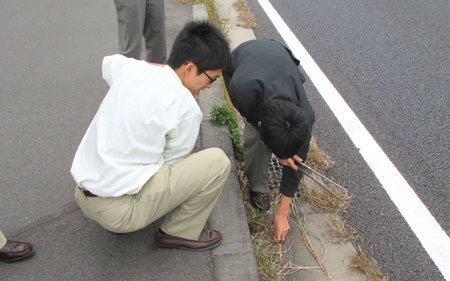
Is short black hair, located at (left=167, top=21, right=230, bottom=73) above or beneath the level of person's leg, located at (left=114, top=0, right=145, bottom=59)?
above

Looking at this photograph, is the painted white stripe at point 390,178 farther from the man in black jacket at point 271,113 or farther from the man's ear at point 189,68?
the man's ear at point 189,68

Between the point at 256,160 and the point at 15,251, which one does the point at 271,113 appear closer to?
the point at 256,160

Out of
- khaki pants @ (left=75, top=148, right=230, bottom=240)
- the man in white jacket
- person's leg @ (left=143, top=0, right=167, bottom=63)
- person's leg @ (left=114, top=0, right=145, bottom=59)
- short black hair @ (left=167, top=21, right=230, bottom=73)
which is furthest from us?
person's leg @ (left=143, top=0, right=167, bottom=63)

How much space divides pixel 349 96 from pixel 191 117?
2199 millimetres

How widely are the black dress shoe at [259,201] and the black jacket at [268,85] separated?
338mm

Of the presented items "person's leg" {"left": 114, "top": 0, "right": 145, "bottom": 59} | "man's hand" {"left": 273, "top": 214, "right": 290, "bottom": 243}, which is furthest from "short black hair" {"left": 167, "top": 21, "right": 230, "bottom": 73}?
"person's leg" {"left": 114, "top": 0, "right": 145, "bottom": 59}

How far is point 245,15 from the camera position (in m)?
4.50

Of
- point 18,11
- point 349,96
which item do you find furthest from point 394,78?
point 18,11

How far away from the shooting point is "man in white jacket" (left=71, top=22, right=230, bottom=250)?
4.62ft

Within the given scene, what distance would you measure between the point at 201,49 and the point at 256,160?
82 cm

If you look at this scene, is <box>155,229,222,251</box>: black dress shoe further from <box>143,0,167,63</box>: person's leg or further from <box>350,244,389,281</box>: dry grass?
<box>143,0,167,63</box>: person's leg

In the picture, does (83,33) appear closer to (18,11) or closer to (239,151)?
(18,11)

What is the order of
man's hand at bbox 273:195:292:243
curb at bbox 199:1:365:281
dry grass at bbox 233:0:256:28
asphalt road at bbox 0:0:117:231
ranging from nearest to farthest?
1. curb at bbox 199:1:365:281
2. man's hand at bbox 273:195:292:243
3. asphalt road at bbox 0:0:117:231
4. dry grass at bbox 233:0:256:28

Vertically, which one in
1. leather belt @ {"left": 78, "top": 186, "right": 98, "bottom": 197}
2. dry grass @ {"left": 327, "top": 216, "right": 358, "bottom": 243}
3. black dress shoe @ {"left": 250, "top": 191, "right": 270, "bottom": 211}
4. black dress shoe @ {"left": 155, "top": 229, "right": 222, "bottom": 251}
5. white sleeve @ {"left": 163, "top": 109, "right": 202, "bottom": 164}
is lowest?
dry grass @ {"left": 327, "top": 216, "right": 358, "bottom": 243}
